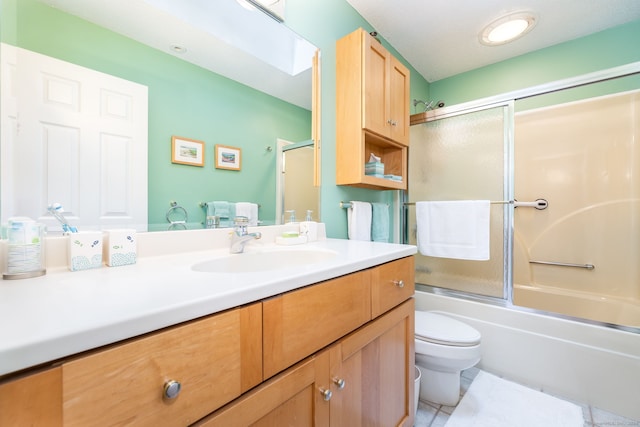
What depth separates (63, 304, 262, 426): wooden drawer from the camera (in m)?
0.35

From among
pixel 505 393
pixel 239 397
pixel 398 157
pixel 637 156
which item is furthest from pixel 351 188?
pixel 637 156

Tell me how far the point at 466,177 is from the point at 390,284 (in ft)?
4.90

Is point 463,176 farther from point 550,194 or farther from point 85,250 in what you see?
point 85,250

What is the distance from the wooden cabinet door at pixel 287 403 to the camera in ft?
1.67

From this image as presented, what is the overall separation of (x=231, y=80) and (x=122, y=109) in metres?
0.43

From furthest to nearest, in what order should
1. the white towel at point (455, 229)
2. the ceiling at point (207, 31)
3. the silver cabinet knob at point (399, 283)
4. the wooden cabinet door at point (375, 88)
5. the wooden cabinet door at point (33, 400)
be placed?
→ the white towel at point (455, 229)
the wooden cabinet door at point (375, 88)
the silver cabinet knob at point (399, 283)
the ceiling at point (207, 31)
the wooden cabinet door at point (33, 400)

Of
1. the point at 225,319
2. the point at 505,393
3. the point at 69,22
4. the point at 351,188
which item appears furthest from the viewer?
the point at 351,188

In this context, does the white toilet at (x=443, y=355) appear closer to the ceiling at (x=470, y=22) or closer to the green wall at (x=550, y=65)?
the ceiling at (x=470, y=22)

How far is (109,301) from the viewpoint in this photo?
0.45m

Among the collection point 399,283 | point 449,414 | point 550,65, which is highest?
point 550,65

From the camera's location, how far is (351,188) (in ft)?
5.57

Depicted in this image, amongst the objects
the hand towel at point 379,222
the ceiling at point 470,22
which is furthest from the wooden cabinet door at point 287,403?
the ceiling at point 470,22

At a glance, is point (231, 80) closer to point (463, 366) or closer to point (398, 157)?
point (398, 157)

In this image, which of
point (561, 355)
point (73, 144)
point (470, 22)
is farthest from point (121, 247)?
point (470, 22)
